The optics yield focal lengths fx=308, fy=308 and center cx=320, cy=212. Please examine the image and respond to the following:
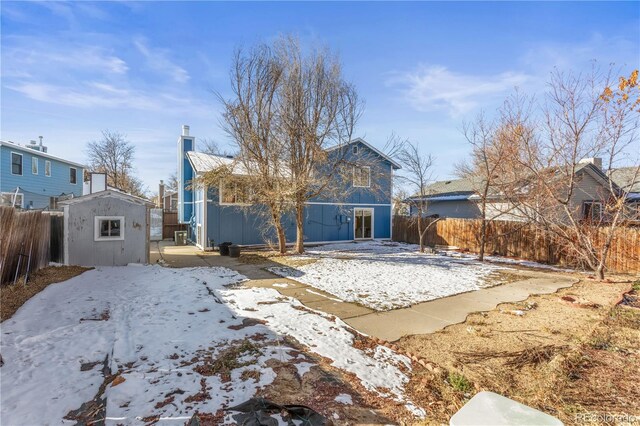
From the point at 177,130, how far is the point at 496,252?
1856 cm

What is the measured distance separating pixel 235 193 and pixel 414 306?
10143 millimetres

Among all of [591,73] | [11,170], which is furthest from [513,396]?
→ [11,170]

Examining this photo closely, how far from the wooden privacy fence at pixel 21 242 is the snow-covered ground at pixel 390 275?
236 inches

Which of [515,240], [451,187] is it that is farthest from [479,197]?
[451,187]

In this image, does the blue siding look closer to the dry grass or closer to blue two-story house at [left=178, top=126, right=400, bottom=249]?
blue two-story house at [left=178, top=126, right=400, bottom=249]

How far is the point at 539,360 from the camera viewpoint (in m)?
4.01

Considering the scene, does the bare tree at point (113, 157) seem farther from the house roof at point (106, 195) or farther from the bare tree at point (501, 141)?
the bare tree at point (501, 141)

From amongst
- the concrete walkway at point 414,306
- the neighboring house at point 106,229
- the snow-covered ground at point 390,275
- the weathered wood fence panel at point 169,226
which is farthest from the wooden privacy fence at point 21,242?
the weathered wood fence panel at point 169,226

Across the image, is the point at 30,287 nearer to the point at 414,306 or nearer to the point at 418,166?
the point at 414,306

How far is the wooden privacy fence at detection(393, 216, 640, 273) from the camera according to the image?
1030 cm

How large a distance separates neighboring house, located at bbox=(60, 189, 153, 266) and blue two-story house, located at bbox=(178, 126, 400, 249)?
4095 millimetres

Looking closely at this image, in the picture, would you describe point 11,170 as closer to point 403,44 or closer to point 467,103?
point 403,44

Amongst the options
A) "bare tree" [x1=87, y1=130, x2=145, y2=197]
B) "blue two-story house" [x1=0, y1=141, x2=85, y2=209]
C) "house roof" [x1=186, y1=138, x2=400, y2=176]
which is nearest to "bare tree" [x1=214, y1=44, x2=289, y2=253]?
"house roof" [x1=186, y1=138, x2=400, y2=176]

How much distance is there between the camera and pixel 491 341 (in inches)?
181
